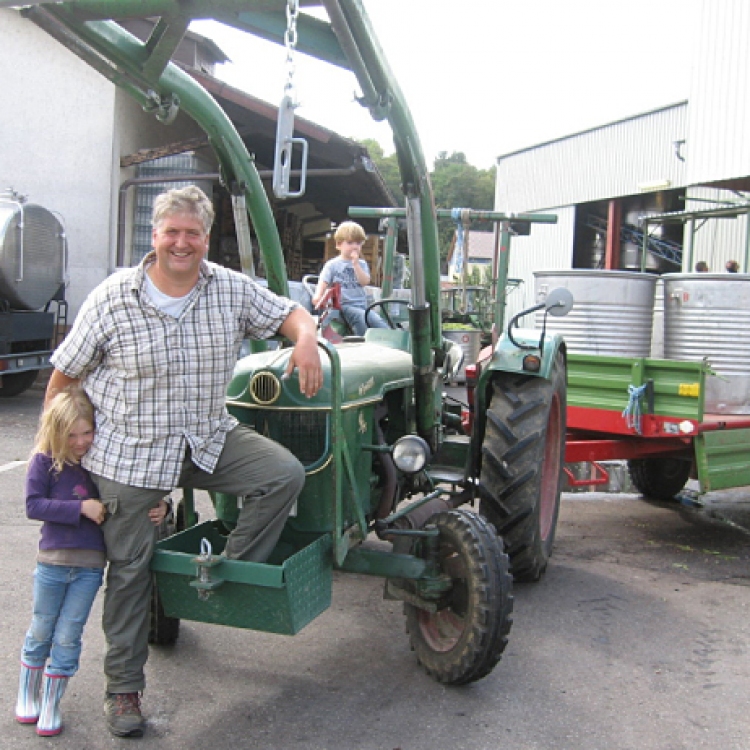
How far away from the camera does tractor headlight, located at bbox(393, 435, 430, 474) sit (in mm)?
3570

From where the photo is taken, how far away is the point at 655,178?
68.4 feet

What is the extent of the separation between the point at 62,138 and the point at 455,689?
1256 centimetres

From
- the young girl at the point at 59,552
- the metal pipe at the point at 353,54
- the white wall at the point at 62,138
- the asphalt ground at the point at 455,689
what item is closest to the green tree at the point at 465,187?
the white wall at the point at 62,138

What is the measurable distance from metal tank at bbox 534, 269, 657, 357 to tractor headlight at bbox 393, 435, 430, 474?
260 centimetres

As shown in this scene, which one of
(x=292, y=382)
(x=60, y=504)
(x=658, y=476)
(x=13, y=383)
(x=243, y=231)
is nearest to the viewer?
(x=60, y=504)

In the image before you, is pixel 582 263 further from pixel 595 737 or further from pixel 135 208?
pixel 595 737

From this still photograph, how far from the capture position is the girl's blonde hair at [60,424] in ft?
9.64

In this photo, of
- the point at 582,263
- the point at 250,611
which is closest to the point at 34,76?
the point at 250,611

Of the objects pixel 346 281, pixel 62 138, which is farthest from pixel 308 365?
pixel 62 138

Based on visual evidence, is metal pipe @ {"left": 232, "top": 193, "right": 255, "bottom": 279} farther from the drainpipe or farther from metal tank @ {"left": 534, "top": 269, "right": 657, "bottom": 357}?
the drainpipe

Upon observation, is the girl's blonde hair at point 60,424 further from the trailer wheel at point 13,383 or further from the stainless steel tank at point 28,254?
the trailer wheel at point 13,383

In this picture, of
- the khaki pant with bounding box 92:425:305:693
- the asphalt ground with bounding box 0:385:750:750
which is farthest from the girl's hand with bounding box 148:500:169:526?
the asphalt ground with bounding box 0:385:750:750

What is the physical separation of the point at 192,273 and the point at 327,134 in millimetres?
10278

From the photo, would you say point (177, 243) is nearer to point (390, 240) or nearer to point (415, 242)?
point (415, 242)
